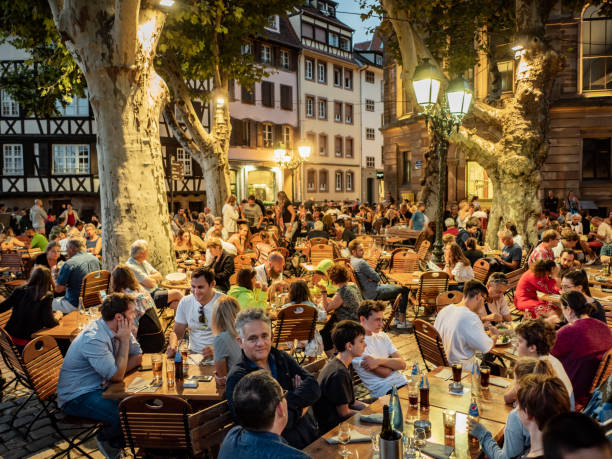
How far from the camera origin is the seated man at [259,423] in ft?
8.61

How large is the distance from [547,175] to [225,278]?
2048 centimetres

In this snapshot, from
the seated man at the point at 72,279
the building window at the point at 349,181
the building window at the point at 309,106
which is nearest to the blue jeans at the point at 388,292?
the seated man at the point at 72,279

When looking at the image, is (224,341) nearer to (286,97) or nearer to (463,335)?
(463,335)

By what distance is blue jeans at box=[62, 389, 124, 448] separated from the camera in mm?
4404

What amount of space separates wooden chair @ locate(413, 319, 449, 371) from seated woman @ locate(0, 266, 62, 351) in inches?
172

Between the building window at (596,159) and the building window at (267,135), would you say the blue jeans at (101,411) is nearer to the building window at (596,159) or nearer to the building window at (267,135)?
the building window at (596,159)

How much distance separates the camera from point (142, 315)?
607cm

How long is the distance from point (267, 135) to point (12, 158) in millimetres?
17415

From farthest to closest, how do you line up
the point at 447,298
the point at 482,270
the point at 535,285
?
the point at 482,270 < the point at 535,285 < the point at 447,298

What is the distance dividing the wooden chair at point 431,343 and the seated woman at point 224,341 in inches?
76.6

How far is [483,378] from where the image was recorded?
4332 millimetres

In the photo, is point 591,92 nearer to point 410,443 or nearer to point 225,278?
point 225,278

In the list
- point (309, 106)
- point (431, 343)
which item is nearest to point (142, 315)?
point (431, 343)

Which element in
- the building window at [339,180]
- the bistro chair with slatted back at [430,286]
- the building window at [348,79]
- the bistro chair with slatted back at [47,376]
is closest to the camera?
the bistro chair with slatted back at [47,376]
